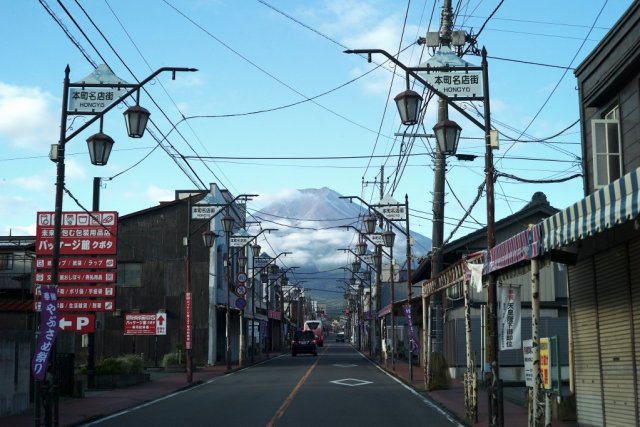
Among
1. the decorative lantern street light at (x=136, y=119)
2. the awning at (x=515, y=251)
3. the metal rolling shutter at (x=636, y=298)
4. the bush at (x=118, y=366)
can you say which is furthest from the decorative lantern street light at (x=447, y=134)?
the bush at (x=118, y=366)

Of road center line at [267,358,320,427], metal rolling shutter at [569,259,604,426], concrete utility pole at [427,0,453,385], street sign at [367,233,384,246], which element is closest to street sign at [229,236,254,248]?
street sign at [367,233,384,246]

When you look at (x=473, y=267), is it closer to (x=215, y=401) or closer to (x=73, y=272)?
(x=215, y=401)

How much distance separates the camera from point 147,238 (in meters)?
49.6

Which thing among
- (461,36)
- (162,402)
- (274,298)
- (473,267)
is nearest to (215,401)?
(162,402)

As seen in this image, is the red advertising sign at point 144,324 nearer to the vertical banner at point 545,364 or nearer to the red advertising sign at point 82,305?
the red advertising sign at point 82,305

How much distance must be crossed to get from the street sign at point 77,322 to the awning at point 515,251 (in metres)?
16.0

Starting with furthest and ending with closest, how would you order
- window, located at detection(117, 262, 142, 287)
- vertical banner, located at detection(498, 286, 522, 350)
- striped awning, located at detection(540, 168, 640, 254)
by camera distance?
window, located at detection(117, 262, 142, 287), vertical banner, located at detection(498, 286, 522, 350), striped awning, located at detection(540, 168, 640, 254)

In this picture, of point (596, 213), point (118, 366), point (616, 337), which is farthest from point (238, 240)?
point (596, 213)

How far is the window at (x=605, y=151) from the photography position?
17.0 m

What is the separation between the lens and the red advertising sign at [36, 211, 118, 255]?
93.6 ft

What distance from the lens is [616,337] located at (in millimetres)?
14562

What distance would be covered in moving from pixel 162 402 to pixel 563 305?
60.7ft

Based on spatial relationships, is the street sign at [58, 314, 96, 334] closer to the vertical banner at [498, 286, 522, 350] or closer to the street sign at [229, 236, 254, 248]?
the vertical banner at [498, 286, 522, 350]

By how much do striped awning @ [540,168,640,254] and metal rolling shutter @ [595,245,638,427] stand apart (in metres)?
2.36
